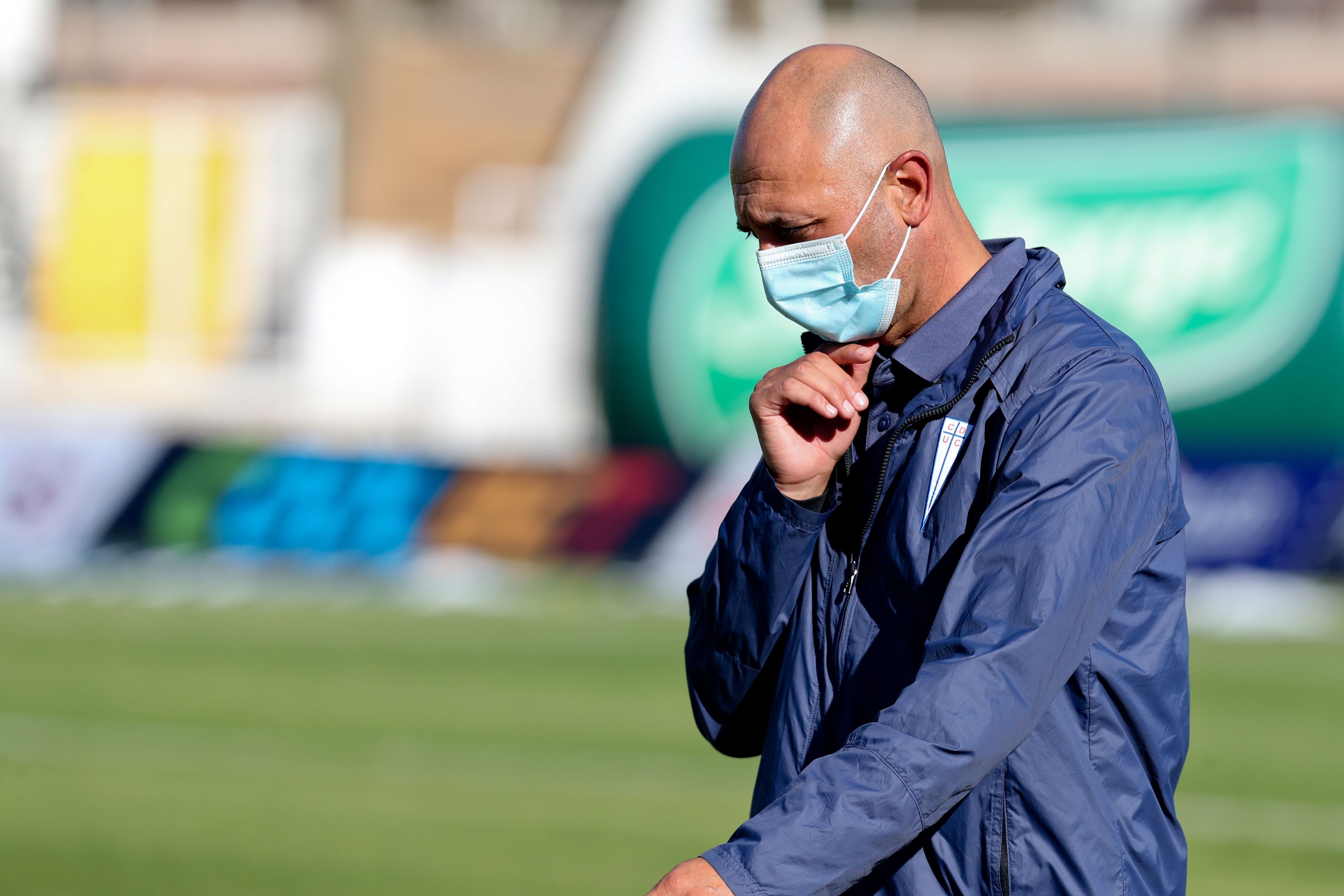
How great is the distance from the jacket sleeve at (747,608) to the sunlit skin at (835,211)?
6cm

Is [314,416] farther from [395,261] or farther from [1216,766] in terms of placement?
[1216,766]

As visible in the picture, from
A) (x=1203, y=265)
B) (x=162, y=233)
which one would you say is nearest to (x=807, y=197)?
(x=1203, y=265)

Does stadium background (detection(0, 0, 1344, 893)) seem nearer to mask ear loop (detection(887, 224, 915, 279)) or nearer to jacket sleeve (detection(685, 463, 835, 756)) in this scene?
jacket sleeve (detection(685, 463, 835, 756))

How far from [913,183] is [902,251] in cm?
11

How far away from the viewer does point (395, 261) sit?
2770 centimetres

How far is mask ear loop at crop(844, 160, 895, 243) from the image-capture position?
8.58ft

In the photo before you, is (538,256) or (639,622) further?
(538,256)

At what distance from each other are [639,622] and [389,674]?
3.28m

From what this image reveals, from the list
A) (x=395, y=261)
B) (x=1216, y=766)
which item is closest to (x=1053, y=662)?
(x=1216, y=766)

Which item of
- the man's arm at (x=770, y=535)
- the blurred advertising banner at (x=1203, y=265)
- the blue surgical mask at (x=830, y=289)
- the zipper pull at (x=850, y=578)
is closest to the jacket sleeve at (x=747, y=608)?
the man's arm at (x=770, y=535)

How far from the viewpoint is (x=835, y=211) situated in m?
2.62

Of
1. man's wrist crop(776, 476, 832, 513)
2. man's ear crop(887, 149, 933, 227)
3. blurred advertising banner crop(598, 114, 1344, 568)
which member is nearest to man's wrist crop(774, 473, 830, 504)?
man's wrist crop(776, 476, 832, 513)

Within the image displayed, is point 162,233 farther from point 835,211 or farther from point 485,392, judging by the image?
point 835,211

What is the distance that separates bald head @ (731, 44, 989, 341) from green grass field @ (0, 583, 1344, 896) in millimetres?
4969
